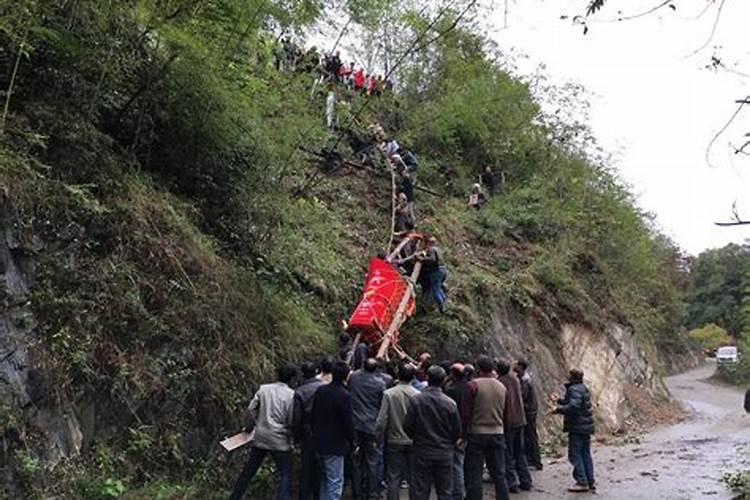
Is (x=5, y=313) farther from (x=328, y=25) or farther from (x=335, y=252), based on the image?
(x=328, y=25)

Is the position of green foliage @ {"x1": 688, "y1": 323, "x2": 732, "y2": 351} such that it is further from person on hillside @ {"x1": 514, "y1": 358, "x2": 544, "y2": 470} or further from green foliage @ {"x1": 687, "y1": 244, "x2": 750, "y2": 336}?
person on hillside @ {"x1": 514, "y1": 358, "x2": 544, "y2": 470}

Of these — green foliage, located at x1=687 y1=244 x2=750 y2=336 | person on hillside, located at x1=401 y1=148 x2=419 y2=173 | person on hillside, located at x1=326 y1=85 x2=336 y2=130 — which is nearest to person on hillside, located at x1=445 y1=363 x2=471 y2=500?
person on hillside, located at x1=326 y1=85 x2=336 y2=130

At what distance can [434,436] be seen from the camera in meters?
6.96

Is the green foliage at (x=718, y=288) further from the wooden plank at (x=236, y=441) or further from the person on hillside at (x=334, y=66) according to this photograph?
the wooden plank at (x=236, y=441)

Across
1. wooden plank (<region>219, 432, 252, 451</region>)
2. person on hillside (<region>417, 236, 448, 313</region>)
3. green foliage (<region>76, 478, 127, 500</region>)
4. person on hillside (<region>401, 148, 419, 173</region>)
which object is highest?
person on hillside (<region>401, 148, 419, 173</region>)

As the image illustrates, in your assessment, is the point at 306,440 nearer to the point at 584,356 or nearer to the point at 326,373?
the point at 326,373

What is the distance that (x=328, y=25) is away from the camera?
1500 cm

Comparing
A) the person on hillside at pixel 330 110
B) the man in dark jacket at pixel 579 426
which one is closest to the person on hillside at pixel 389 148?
the person on hillside at pixel 330 110

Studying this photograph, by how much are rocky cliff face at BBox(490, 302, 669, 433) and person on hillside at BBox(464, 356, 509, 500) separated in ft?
20.7

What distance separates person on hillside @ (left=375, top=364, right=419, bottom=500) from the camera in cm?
746

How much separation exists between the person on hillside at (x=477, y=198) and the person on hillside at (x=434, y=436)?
12.8m

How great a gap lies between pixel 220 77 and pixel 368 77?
533 inches

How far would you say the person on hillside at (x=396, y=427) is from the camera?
7.46m

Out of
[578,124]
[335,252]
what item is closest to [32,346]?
[335,252]
